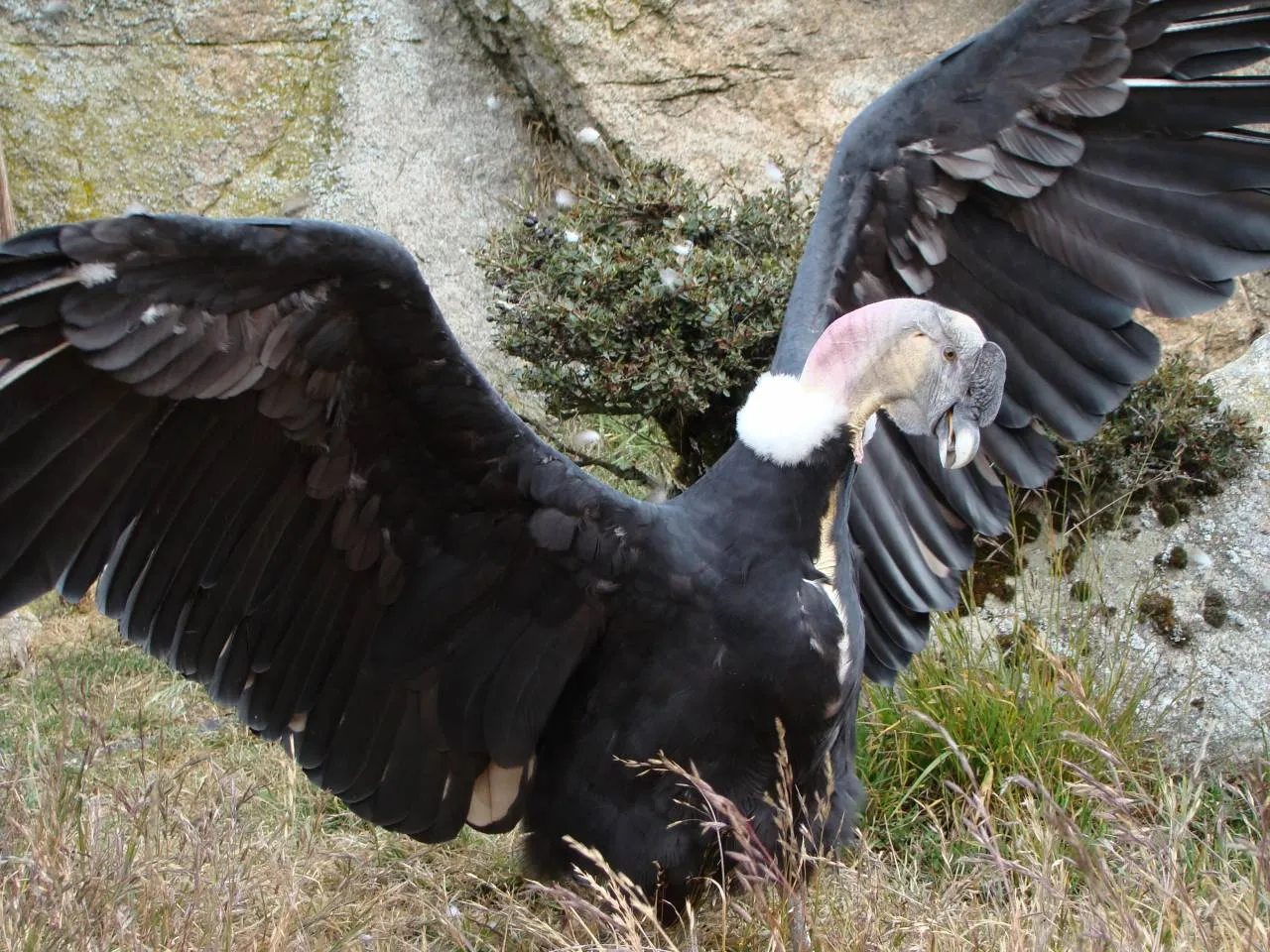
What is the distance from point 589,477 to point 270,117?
4.32m

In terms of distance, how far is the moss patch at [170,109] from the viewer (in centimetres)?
608

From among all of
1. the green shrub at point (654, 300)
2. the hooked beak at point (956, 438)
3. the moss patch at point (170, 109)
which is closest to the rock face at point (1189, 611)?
the green shrub at point (654, 300)

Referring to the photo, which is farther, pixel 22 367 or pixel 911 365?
pixel 911 365

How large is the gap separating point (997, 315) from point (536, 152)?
3.59m

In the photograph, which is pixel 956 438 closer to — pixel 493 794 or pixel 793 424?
pixel 793 424

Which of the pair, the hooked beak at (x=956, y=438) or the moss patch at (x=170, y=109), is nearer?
the hooked beak at (x=956, y=438)

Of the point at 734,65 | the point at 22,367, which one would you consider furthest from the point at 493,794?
the point at 734,65

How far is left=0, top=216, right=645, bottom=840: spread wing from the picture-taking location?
2230 mm

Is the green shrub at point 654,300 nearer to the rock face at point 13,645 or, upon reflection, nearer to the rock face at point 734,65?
the rock face at point 734,65

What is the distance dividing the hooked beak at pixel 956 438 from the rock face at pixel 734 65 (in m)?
3.21

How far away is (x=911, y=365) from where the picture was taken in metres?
2.67

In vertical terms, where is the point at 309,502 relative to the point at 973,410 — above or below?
below

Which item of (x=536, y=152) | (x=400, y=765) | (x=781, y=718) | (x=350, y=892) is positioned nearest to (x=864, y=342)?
(x=781, y=718)

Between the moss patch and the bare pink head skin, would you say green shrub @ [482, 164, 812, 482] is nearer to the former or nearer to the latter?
the bare pink head skin
